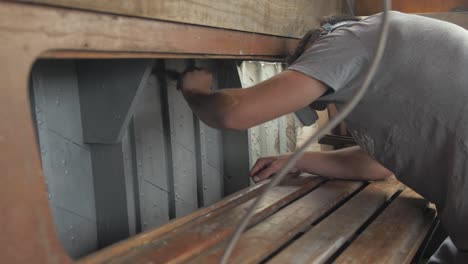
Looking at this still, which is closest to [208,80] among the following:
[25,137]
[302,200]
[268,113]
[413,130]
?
[268,113]

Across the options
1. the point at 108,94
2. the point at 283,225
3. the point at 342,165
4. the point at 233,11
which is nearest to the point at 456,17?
the point at 342,165

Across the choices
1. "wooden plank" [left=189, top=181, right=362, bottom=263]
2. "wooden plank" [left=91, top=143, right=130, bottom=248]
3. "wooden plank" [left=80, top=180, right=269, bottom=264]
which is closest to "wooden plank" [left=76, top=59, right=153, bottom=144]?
"wooden plank" [left=91, top=143, right=130, bottom=248]

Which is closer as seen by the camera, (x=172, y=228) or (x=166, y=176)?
(x=172, y=228)

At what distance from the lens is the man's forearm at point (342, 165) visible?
138cm

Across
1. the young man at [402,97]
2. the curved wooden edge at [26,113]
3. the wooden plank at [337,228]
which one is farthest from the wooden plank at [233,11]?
the wooden plank at [337,228]

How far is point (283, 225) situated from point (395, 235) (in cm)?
27

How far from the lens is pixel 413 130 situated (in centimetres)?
103

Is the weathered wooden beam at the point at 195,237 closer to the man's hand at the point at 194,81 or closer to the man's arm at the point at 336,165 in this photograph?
the man's arm at the point at 336,165

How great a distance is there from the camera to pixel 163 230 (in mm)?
913

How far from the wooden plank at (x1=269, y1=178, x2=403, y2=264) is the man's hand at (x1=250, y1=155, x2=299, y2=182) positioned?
0.25 m

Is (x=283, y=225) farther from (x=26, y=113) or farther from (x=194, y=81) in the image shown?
(x=26, y=113)

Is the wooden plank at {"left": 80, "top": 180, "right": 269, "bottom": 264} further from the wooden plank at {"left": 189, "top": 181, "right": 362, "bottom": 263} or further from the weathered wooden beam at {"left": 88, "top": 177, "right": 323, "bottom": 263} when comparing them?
the wooden plank at {"left": 189, "top": 181, "right": 362, "bottom": 263}

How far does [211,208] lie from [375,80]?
0.53 meters

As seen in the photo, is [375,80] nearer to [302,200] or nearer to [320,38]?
[320,38]
